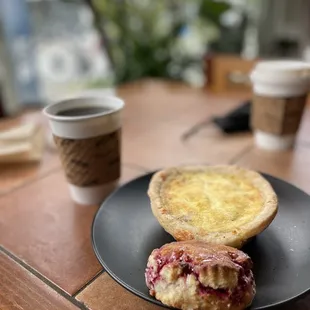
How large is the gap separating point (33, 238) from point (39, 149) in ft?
1.40

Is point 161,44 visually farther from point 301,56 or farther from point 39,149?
point 39,149

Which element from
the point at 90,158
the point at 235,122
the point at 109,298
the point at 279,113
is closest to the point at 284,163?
the point at 279,113

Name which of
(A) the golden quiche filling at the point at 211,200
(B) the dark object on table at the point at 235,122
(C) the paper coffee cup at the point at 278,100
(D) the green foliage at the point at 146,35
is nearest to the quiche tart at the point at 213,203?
(A) the golden quiche filling at the point at 211,200

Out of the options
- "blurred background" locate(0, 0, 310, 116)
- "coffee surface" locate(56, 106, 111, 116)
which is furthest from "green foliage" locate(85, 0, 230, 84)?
"coffee surface" locate(56, 106, 111, 116)

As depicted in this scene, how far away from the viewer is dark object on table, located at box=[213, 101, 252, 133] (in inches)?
45.9

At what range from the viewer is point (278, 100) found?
A: 0.96m

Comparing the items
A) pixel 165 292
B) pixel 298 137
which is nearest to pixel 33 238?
pixel 165 292

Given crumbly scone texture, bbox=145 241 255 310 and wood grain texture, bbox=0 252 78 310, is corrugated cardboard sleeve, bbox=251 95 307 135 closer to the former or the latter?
crumbly scone texture, bbox=145 241 255 310

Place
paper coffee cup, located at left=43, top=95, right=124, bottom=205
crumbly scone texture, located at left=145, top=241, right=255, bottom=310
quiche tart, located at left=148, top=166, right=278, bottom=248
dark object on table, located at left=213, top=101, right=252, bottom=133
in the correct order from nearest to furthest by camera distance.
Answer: crumbly scone texture, located at left=145, top=241, right=255, bottom=310 < quiche tart, located at left=148, top=166, right=278, bottom=248 < paper coffee cup, located at left=43, top=95, right=124, bottom=205 < dark object on table, located at left=213, top=101, right=252, bottom=133

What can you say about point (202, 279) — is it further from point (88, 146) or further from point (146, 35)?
point (146, 35)

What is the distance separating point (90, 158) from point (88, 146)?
26mm

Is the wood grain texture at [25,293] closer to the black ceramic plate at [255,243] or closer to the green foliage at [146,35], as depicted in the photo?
the black ceramic plate at [255,243]

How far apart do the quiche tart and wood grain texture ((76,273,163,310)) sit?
4.3 inches

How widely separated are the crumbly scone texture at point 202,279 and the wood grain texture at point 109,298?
0.05 m
